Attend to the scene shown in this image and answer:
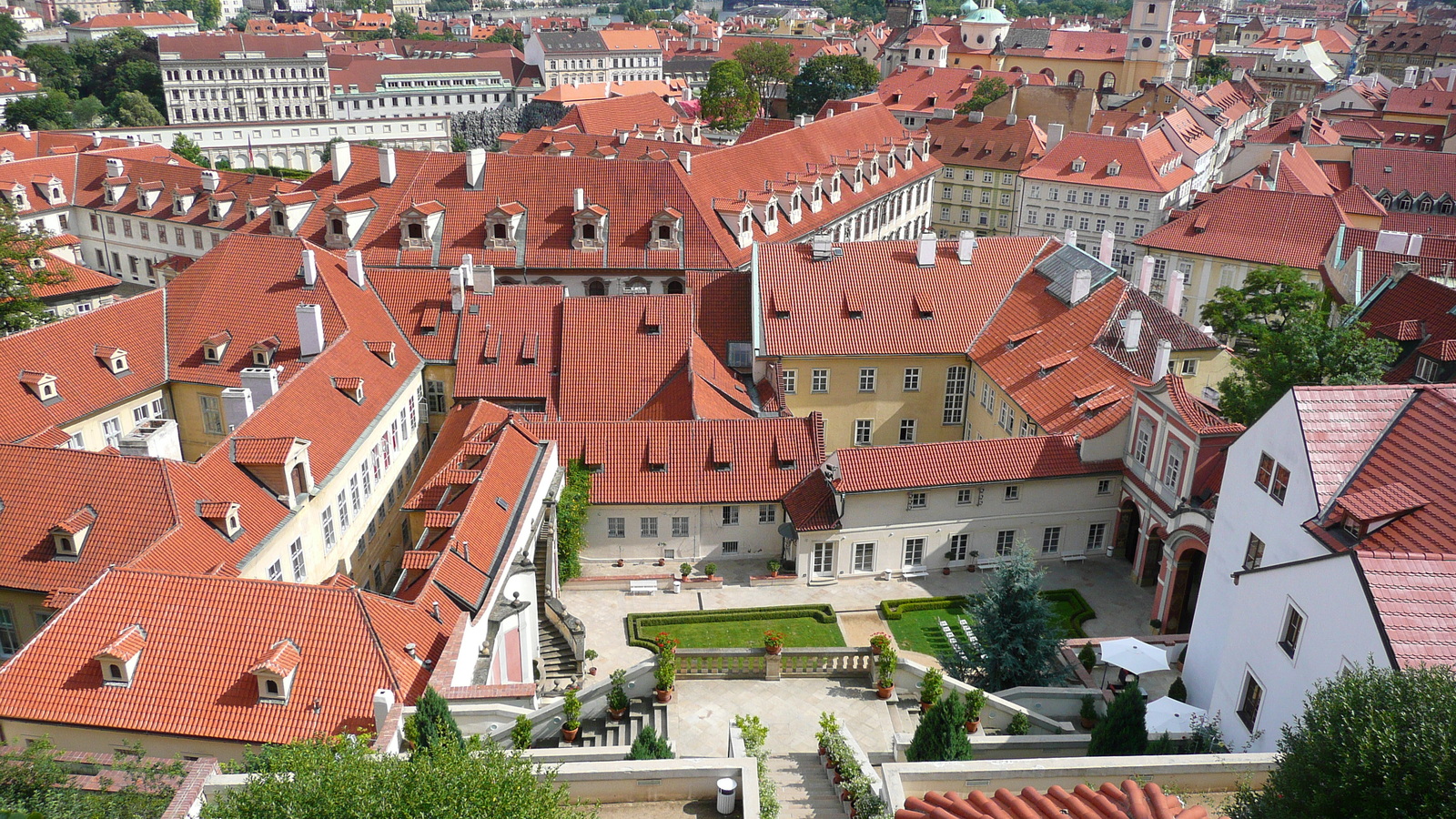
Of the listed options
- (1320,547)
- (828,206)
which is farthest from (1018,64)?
(1320,547)

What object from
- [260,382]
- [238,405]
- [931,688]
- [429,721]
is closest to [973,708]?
[931,688]

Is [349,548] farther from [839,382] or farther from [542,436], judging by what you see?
[839,382]

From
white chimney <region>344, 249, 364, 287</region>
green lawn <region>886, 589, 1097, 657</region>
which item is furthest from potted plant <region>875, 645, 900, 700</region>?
white chimney <region>344, 249, 364, 287</region>

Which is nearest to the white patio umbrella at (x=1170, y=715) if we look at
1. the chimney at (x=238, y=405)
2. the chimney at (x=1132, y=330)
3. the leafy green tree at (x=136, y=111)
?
the chimney at (x=1132, y=330)

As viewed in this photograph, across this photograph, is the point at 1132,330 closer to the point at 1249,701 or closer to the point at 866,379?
the point at 866,379

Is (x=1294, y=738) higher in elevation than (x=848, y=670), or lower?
higher

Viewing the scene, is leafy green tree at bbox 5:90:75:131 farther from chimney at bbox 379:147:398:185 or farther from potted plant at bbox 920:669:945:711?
potted plant at bbox 920:669:945:711
